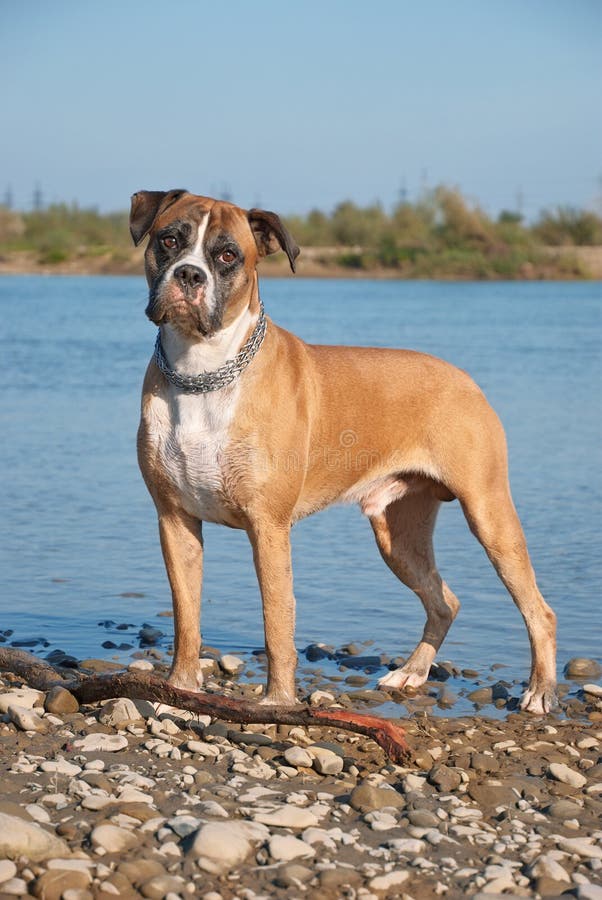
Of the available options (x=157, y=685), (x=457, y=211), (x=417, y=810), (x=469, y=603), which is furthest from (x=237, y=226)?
(x=457, y=211)

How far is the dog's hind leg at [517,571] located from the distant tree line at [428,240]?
50.8 m

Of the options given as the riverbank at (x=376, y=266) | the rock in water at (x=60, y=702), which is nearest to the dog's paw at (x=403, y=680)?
the rock in water at (x=60, y=702)

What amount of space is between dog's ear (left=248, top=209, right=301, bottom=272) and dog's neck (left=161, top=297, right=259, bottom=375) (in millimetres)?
310

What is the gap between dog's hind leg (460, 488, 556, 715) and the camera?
610cm

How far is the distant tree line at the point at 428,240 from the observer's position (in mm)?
57094

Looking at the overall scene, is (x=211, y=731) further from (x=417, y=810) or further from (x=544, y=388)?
(x=544, y=388)

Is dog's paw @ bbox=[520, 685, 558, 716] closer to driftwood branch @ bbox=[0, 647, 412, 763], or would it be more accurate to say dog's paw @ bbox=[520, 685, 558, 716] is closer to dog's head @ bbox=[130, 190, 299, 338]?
driftwood branch @ bbox=[0, 647, 412, 763]

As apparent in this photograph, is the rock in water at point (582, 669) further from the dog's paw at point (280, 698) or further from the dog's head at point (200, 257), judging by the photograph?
the dog's head at point (200, 257)

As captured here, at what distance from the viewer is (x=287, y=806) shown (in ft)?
13.9

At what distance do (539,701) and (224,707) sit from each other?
1.63 m

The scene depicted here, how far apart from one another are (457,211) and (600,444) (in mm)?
46079

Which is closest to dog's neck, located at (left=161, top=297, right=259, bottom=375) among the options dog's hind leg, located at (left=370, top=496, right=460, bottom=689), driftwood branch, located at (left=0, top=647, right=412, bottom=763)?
driftwood branch, located at (left=0, top=647, right=412, bottom=763)

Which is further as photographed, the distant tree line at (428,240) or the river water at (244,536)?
the distant tree line at (428,240)

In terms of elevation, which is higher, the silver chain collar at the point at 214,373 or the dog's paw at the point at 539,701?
the silver chain collar at the point at 214,373
